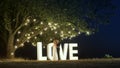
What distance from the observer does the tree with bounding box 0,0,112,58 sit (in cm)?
2522

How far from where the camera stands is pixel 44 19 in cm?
2575

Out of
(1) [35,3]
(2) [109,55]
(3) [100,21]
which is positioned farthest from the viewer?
(2) [109,55]

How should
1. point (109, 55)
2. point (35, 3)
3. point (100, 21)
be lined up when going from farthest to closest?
point (109, 55) < point (100, 21) < point (35, 3)

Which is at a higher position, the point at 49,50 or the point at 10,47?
the point at 10,47

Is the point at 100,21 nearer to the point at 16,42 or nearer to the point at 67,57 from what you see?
the point at 67,57

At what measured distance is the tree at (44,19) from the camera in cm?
2522

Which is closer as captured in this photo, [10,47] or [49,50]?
[49,50]

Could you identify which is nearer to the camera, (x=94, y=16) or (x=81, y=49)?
(x=94, y=16)

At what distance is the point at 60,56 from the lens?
25.7m

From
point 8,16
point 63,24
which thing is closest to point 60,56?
point 63,24

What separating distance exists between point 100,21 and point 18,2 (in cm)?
503

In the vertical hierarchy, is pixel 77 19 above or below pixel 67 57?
above

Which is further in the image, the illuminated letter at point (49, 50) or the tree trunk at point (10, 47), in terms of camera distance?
the tree trunk at point (10, 47)

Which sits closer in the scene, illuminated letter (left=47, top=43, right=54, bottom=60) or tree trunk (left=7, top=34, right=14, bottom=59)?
illuminated letter (left=47, top=43, right=54, bottom=60)
